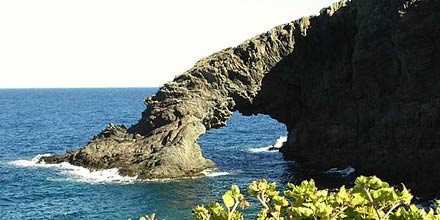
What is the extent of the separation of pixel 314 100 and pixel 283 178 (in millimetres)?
11431

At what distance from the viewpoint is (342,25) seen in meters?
57.5

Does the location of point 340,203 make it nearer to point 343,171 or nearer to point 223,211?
point 223,211

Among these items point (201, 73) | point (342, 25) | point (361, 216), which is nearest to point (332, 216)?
point (361, 216)

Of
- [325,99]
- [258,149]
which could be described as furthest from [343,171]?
[258,149]

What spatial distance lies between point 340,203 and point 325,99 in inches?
2038

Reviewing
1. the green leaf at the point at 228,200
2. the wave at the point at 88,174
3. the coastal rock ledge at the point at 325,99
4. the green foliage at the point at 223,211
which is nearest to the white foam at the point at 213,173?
the coastal rock ledge at the point at 325,99

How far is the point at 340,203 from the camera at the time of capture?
975cm

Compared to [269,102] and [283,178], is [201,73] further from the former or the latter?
[283,178]

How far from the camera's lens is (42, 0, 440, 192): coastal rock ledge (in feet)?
148

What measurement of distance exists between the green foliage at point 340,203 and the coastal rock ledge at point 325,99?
36080 millimetres

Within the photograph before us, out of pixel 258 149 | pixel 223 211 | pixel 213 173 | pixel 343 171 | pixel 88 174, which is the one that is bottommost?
pixel 258 149

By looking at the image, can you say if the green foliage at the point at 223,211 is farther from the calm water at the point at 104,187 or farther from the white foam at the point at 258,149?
the white foam at the point at 258,149

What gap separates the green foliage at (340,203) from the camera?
364 inches

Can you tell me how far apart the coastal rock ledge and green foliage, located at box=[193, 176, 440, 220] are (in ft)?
118
